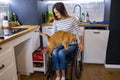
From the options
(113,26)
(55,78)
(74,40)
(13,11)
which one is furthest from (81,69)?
(13,11)

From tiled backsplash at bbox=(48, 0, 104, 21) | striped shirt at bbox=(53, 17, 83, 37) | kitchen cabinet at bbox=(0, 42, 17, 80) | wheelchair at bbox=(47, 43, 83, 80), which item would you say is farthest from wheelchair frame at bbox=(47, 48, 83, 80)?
tiled backsplash at bbox=(48, 0, 104, 21)

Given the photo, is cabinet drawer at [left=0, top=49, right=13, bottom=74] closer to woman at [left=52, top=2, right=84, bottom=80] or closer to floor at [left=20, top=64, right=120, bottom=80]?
woman at [left=52, top=2, right=84, bottom=80]

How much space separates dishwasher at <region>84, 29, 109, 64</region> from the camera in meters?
2.78

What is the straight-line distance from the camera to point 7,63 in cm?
173

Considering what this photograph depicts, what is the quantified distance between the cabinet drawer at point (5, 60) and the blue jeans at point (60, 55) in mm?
656

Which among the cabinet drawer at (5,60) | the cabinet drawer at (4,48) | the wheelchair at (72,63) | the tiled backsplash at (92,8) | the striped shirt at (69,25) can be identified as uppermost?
the tiled backsplash at (92,8)

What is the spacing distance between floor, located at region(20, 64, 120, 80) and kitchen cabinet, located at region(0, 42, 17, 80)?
2.17 ft

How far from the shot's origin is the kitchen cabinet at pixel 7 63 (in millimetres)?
1612

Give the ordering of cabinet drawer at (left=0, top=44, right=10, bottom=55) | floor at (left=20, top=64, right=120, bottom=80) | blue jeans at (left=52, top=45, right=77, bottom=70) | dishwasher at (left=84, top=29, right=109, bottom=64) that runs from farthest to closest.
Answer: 1. dishwasher at (left=84, top=29, right=109, bottom=64)
2. floor at (left=20, top=64, right=120, bottom=80)
3. blue jeans at (left=52, top=45, right=77, bottom=70)
4. cabinet drawer at (left=0, top=44, right=10, bottom=55)

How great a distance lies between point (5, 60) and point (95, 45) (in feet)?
5.67

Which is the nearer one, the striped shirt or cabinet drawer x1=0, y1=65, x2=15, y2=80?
cabinet drawer x1=0, y1=65, x2=15, y2=80

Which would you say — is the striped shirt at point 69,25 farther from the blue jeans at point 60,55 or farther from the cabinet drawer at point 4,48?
the cabinet drawer at point 4,48

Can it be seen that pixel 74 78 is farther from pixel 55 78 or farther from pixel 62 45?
pixel 62 45

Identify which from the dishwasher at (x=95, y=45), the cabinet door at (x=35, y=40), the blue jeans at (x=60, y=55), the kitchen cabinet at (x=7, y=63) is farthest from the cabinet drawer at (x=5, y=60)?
the dishwasher at (x=95, y=45)
